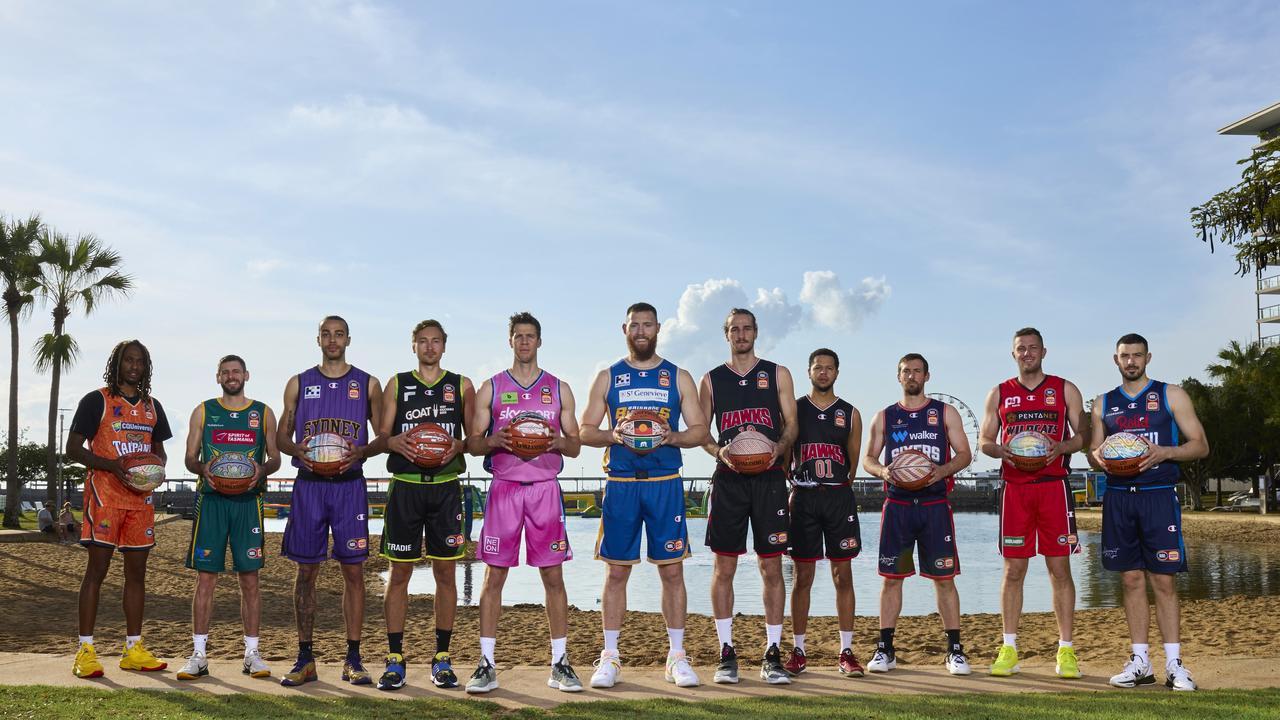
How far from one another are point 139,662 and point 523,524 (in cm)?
332

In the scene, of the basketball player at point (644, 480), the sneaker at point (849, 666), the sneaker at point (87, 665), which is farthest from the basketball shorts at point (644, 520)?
the sneaker at point (87, 665)

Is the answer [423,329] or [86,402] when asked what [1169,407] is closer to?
[423,329]

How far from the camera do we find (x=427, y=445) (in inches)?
277

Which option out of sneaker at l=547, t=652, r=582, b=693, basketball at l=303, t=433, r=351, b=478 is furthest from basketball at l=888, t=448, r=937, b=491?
basketball at l=303, t=433, r=351, b=478

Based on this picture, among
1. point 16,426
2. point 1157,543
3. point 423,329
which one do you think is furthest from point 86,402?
point 16,426

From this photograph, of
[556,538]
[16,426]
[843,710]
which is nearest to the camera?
[843,710]

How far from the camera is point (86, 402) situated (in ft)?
25.9

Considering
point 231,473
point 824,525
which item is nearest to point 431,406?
point 231,473

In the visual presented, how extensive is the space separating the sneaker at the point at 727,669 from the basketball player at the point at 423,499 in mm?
1917

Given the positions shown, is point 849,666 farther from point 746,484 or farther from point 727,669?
point 746,484

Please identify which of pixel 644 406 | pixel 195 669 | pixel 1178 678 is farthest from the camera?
pixel 644 406

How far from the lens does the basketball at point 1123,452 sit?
7.36 meters

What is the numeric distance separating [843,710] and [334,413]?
167 inches

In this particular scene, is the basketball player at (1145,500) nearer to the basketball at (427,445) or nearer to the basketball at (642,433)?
the basketball at (642,433)
